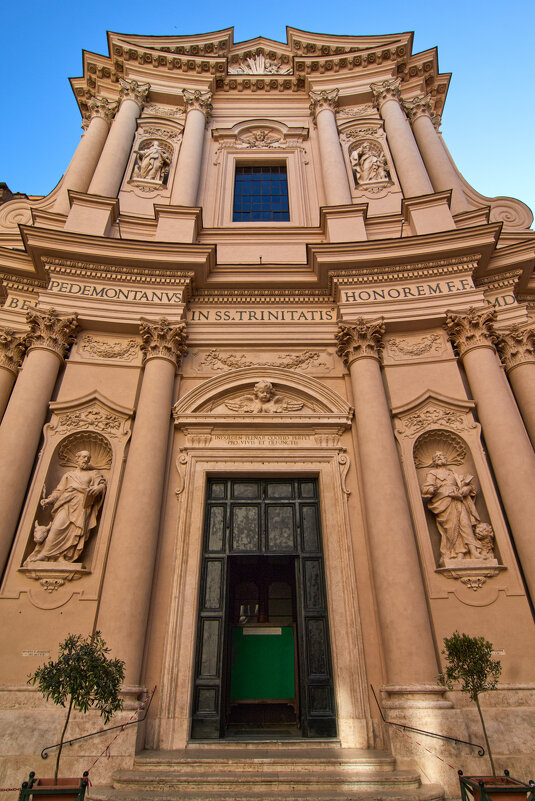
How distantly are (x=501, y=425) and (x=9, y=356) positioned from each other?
9478 millimetres

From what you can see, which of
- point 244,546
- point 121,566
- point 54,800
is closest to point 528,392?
point 244,546

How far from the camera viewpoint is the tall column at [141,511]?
7.19 m

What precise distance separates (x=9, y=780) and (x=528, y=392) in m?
10.0

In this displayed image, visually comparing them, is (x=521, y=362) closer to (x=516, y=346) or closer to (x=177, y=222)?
(x=516, y=346)

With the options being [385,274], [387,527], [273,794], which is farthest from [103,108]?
[273,794]

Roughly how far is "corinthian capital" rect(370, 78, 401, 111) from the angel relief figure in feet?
36.4

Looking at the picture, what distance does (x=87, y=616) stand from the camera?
7547 millimetres

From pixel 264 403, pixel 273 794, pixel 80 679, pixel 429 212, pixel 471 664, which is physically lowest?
pixel 273 794

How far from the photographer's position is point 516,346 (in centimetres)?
997

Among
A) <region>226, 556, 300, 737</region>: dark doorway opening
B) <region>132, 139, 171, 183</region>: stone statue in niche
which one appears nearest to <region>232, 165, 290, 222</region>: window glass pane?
<region>132, 139, 171, 183</region>: stone statue in niche

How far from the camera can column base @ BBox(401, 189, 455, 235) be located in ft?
37.6

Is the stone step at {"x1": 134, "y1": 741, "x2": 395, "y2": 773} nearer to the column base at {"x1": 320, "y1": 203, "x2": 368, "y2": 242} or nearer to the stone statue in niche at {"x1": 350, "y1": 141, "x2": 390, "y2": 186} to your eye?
the column base at {"x1": 320, "y1": 203, "x2": 368, "y2": 242}

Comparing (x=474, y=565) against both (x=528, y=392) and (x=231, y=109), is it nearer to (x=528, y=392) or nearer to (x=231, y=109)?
(x=528, y=392)

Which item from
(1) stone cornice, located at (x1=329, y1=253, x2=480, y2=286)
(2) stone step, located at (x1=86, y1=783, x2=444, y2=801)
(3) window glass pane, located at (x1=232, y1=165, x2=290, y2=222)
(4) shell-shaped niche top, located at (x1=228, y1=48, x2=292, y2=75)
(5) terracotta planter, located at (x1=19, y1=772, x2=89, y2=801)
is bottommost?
(2) stone step, located at (x1=86, y1=783, x2=444, y2=801)
